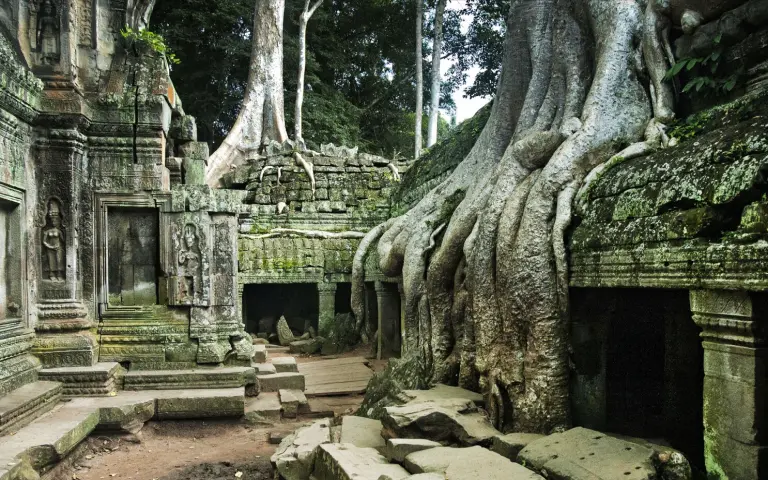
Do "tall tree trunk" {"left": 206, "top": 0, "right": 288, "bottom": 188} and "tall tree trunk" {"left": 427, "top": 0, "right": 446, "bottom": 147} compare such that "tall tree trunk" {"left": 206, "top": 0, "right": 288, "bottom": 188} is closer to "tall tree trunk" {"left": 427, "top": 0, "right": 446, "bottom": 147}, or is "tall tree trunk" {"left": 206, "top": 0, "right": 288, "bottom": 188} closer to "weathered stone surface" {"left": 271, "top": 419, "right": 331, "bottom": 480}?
"tall tree trunk" {"left": 427, "top": 0, "right": 446, "bottom": 147}

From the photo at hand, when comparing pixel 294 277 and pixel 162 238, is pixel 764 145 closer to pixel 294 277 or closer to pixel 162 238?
pixel 162 238

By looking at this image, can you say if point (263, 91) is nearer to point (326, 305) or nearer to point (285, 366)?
point (326, 305)

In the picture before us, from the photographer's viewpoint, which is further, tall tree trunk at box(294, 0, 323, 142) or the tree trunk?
tall tree trunk at box(294, 0, 323, 142)

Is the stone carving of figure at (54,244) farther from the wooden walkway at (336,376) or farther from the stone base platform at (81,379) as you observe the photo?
the wooden walkway at (336,376)

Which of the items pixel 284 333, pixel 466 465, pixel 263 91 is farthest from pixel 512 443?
pixel 263 91

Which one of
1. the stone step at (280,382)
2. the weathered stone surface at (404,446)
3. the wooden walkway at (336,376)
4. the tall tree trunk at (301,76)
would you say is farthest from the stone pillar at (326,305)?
the weathered stone surface at (404,446)

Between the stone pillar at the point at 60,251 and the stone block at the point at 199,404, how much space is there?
3.04ft

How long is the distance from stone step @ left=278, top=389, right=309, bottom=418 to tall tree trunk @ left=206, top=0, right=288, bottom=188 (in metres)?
10.2

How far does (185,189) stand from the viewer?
283 inches

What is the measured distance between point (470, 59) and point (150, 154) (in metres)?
17.2

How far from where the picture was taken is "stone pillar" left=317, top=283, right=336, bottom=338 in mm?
12865

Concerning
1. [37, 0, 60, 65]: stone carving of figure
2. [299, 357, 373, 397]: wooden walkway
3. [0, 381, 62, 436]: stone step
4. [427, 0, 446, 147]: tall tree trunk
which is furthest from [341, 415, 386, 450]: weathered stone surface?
[427, 0, 446, 147]: tall tree trunk

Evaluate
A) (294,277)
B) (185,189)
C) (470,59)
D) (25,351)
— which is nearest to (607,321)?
(185,189)

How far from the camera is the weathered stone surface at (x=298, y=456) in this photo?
4.96m
